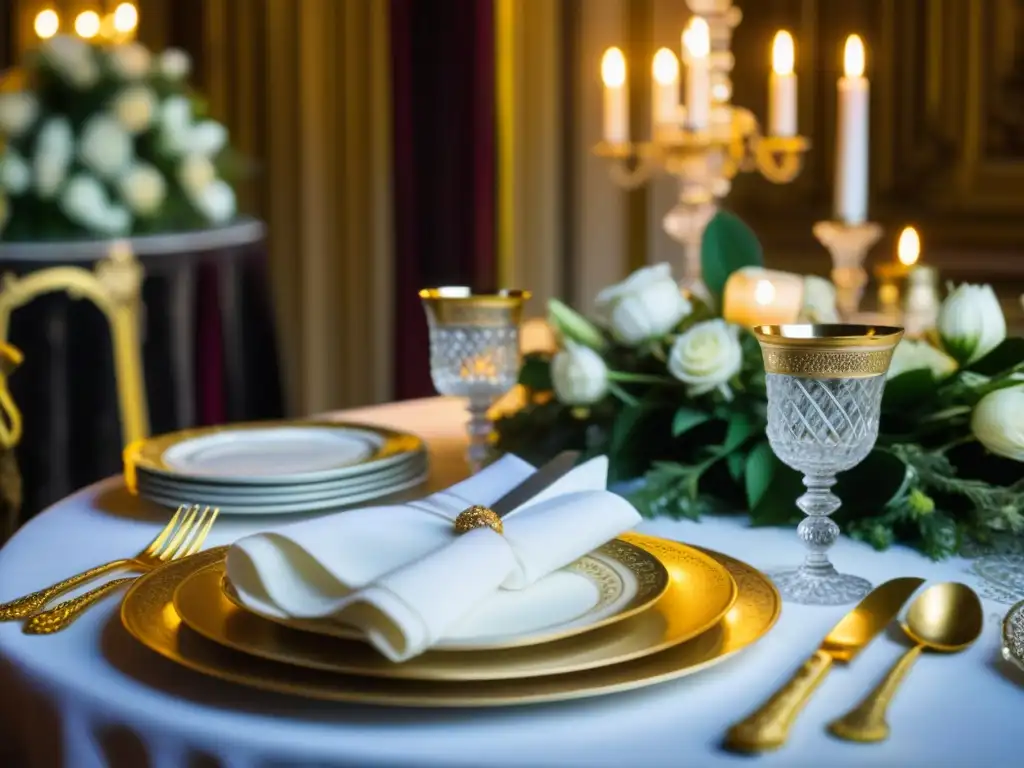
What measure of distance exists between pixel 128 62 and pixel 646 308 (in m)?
1.49

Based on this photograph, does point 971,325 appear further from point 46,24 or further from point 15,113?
point 46,24

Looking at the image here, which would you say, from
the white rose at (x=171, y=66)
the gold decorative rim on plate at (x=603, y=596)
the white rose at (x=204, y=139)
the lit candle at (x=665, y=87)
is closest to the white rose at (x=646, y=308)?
the gold decorative rim on plate at (x=603, y=596)

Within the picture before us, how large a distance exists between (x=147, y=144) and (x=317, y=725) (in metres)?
1.91

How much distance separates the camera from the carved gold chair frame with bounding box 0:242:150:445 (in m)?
2.00

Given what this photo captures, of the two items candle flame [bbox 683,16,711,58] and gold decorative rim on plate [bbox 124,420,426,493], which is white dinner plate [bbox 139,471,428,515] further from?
candle flame [bbox 683,16,711,58]

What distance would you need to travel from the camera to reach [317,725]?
59cm

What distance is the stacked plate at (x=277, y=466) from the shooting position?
101cm

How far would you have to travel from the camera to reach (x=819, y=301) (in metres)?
1.17

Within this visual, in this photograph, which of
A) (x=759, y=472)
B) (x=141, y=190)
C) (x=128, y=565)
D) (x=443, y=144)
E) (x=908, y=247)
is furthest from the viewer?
(x=443, y=144)

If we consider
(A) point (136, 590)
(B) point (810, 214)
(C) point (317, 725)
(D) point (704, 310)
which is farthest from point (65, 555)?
(B) point (810, 214)

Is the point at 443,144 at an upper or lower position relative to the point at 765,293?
upper

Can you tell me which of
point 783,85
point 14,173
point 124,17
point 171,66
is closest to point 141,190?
point 14,173

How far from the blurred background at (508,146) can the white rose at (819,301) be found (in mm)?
2045

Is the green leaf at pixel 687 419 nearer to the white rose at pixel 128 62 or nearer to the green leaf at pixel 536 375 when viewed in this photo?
the green leaf at pixel 536 375
